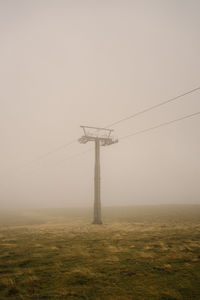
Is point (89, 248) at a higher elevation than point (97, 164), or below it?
below

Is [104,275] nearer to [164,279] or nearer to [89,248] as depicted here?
[164,279]

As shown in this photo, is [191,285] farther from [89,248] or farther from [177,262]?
[89,248]

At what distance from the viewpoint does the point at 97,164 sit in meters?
28.5

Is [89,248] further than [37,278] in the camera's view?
Yes

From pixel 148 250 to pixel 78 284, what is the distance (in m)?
5.70

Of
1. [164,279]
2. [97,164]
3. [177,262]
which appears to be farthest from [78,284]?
[97,164]

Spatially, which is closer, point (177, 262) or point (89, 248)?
point (177, 262)

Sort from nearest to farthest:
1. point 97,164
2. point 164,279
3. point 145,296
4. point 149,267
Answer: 1. point 145,296
2. point 164,279
3. point 149,267
4. point 97,164

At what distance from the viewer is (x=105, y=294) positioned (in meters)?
5.58

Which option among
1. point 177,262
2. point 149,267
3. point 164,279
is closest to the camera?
point 164,279

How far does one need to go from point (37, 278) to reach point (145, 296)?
3.87 metres

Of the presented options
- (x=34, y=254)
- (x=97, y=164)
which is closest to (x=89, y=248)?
Answer: (x=34, y=254)

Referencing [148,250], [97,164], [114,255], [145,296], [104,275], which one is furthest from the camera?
[97,164]

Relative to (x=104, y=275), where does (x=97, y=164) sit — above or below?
above
